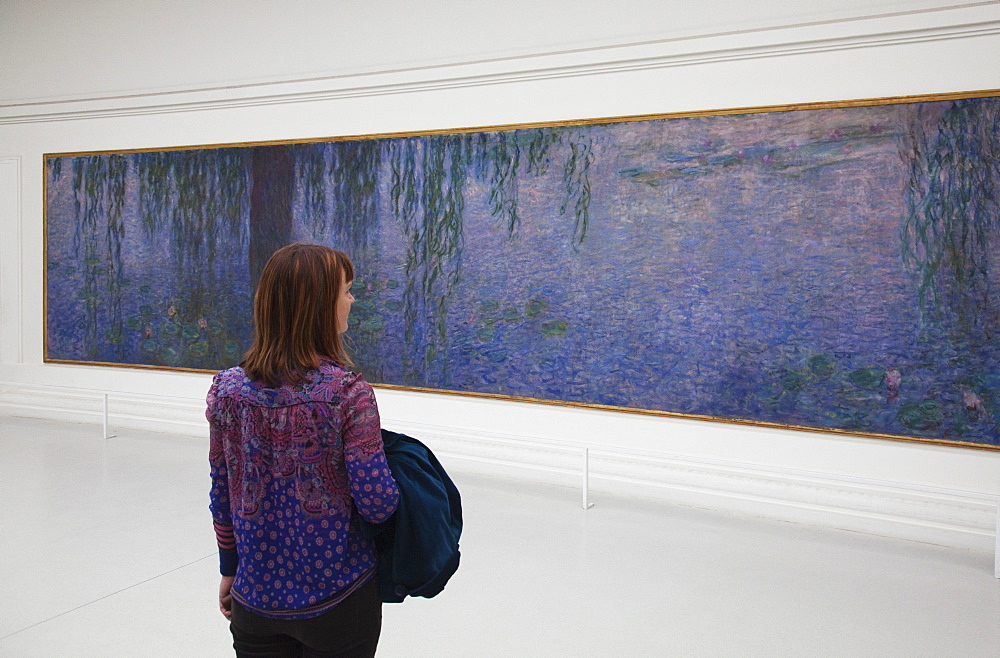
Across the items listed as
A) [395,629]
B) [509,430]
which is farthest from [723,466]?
[395,629]

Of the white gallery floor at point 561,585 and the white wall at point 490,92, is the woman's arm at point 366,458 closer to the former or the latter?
the white gallery floor at point 561,585

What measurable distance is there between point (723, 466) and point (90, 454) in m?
7.22

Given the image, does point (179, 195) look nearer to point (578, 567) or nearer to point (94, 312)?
point (94, 312)

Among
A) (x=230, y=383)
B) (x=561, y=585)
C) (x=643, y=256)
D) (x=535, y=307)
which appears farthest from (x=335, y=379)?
(x=535, y=307)

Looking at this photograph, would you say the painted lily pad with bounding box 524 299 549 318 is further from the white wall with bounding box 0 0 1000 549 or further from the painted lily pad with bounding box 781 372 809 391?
the painted lily pad with bounding box 781 372 809 391

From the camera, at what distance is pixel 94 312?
1172 cm

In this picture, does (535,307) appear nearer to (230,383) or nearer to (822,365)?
(822,365)

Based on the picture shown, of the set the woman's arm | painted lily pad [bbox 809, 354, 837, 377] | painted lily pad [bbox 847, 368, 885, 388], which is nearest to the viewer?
the woman's arm

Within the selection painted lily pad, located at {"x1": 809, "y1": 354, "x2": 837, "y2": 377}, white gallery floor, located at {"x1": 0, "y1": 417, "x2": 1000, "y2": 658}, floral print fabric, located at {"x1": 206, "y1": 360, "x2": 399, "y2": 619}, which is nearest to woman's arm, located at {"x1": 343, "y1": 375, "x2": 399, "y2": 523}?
floral print fabric, located at {"x1": 206, "y1": 360, "x2": 399, "y2": 619}

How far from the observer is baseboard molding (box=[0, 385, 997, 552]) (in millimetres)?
7000

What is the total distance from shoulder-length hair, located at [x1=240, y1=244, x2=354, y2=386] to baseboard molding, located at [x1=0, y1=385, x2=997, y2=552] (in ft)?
18.6

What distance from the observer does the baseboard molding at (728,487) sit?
700cm

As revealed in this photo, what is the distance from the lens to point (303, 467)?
8.50ft

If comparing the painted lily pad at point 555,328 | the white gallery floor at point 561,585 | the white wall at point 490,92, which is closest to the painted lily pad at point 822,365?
the white wall at point 490,92
